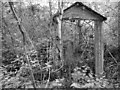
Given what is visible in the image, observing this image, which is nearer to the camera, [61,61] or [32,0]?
[61,61]

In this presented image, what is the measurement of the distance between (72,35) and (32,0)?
8.15 feet

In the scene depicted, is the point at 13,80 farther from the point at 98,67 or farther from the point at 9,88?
the point at 98,67

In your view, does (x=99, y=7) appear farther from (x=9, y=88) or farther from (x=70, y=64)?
(x=9, y=88)

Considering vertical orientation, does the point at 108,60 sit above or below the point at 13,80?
below

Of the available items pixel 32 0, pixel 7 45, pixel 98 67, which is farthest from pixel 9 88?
pixel 32 0

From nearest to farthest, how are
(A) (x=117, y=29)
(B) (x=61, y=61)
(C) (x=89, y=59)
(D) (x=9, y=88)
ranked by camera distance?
(D) (x=9, y=88), (B) (x=61, y=61), (C) (x=89, y=59), (A) (x=117, y=29)

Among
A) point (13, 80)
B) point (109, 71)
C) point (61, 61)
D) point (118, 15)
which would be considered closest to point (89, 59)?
point (109, 71)

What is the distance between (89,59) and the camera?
4.17 m

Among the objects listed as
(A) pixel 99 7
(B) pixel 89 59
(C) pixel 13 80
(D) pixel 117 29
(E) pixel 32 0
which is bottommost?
(B) pixel 89 59

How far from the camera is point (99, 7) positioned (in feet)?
18.4

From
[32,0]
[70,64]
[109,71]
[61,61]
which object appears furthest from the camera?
[32,0]

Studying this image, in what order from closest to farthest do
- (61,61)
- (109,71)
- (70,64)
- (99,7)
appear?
(61,61) → (70,64) → (109,71) → (99,7)

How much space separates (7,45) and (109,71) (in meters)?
4.47

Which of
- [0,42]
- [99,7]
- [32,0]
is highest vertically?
[32,0]
